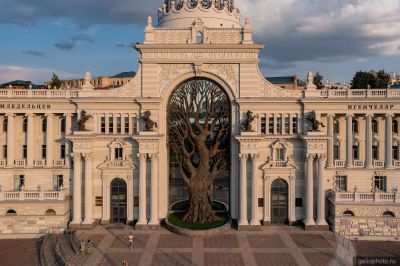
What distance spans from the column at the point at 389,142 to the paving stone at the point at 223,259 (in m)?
19.6

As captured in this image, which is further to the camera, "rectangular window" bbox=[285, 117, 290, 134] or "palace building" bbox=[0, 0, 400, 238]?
"rectangular window" bbox=[285, 117, 290, 134]

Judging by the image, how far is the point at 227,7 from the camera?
45000mm

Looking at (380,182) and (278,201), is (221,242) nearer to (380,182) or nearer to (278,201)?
(278,201)

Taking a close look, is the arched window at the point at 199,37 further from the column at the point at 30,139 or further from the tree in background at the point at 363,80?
the tree in background at the point at 363,80

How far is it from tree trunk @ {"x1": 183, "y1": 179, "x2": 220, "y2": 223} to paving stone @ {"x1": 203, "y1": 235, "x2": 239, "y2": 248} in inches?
135

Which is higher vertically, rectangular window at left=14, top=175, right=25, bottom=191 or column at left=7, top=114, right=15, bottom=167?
column at left=7, top=114, right=15, bottom=167

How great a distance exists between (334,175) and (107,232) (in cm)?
2430

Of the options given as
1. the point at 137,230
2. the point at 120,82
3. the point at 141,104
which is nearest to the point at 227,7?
the point at 141,104

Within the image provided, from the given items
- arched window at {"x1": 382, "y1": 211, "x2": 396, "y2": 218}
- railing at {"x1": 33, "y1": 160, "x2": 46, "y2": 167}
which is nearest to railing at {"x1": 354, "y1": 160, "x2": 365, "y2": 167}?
arched window at {"x1": 382, "y1": 211, "x2": 396, "y2": 218}

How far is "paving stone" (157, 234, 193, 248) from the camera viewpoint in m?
32.2

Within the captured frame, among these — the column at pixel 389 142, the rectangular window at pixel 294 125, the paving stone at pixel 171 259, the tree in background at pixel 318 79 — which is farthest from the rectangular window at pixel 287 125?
the tree in background at pixel 318 79

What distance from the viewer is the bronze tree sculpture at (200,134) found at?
37.6m

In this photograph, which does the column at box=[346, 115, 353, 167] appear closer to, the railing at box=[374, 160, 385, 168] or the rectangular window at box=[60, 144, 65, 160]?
the railing at box=[374, 160, 385, 168]

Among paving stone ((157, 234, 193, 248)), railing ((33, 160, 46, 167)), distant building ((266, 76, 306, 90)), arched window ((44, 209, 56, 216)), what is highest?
distant building ((266, 76, 306, 90))
